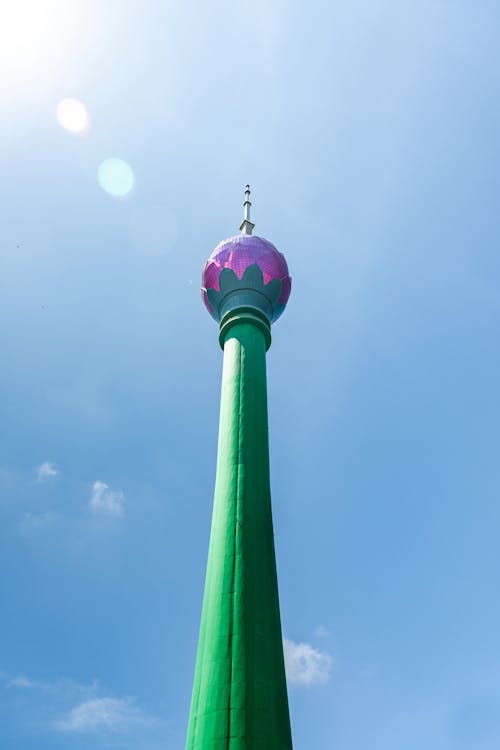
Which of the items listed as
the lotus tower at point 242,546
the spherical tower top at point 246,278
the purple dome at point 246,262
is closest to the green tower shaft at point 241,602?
the lotus tower at point 242,546

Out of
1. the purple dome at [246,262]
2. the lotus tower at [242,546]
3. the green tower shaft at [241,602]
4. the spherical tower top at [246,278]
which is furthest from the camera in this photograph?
the purple dome at [246,262]

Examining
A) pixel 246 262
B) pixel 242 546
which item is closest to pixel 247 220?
pixel 246 262

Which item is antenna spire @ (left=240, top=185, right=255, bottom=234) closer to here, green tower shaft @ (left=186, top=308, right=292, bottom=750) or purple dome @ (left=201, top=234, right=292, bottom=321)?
purple dome @ (left=201, top=234, right=292, bottom=321)

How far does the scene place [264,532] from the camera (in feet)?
62.3

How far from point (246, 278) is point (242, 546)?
39.3 ft

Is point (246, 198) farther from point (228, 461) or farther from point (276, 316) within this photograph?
point (228, 461)

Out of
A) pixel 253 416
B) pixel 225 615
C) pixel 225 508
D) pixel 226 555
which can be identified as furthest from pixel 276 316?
pixel 225 615

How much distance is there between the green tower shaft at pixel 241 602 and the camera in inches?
598

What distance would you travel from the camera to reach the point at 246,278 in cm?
2512

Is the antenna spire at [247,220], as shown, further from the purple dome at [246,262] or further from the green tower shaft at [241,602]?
the green tower shaft at [241,602]

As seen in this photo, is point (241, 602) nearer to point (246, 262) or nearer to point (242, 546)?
point (242, 546)

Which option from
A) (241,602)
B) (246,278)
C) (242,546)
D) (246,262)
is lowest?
(241,602)

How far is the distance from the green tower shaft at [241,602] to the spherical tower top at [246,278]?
10.6 ft

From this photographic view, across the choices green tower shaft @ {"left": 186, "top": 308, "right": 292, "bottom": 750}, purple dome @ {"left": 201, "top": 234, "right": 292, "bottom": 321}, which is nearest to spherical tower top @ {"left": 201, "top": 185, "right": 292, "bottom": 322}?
purple dome @ {"left": 201, "top": 234, "right": 292, "bottom": 321}
